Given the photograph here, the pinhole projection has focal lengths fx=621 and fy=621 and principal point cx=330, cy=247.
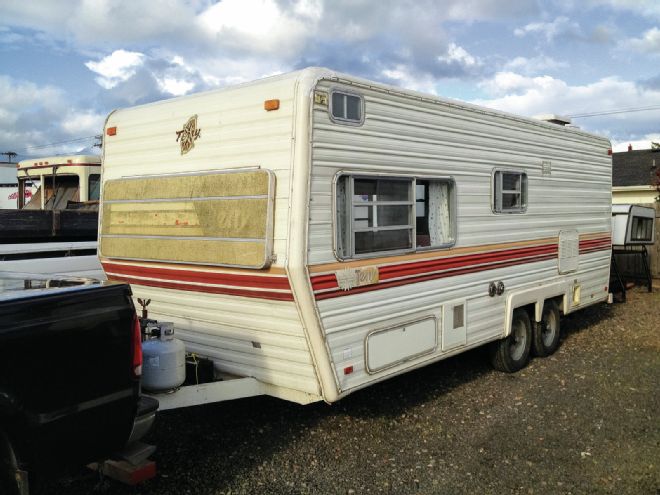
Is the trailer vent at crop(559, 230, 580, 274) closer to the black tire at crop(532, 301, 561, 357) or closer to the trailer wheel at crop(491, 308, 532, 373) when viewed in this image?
the black tire at crop(532, 301, 561, 357)

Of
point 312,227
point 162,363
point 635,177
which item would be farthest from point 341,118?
point 635,177

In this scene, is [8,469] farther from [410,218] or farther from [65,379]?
[410,218]

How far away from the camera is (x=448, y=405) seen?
6254 mm

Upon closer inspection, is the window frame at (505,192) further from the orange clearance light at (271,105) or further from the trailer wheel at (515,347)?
the orange clearance light at (271,105)

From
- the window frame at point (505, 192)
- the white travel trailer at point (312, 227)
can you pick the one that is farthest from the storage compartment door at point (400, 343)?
the window frame at point (505, 192)

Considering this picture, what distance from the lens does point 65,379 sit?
332 centimetres

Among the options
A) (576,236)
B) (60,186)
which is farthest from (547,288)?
(60,186)

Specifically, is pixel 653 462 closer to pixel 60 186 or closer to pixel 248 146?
pixel 248 146

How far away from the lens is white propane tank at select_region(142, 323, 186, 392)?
429 centimetres

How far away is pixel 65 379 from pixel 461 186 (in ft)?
13.4

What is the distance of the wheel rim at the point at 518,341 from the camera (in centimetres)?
748

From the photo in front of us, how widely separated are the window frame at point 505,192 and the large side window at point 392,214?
0.82 metres

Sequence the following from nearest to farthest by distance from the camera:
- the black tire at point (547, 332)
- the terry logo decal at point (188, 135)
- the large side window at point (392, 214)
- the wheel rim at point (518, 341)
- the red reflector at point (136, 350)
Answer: the red reflector at point (136, 350), the large side window at point (392, 214), the terry logo decal at point (188, 135), the wheel rim at point (518, 341), the black tire at point (547, 332)

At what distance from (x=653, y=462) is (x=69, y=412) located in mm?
4345
